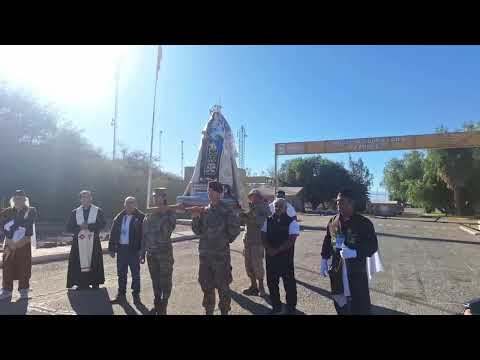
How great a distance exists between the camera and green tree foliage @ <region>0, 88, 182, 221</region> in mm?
24844

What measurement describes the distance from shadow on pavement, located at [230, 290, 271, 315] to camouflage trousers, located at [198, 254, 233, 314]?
3.36ft

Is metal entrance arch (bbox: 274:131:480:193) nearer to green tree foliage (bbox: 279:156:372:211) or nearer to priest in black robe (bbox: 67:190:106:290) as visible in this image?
priest in black robe (bbox: 67:190:106:290)

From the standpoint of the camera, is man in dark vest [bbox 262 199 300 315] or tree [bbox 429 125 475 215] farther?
tree [bbox 429 125 475 215]

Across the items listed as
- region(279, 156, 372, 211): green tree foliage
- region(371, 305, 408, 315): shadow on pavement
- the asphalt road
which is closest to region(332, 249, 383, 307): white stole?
the asphalt road

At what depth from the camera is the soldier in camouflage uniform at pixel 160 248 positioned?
4.90m

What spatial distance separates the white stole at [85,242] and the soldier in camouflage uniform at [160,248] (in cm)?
202

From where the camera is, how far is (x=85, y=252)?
663cm

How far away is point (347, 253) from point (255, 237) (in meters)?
2.90

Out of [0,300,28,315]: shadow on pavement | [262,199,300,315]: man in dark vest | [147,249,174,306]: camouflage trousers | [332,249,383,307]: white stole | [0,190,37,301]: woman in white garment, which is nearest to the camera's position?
[332,249,383,307]: white stole

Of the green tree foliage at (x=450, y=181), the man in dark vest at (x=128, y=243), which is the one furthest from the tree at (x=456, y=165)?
the man in dark vest at (x=128, y=243)

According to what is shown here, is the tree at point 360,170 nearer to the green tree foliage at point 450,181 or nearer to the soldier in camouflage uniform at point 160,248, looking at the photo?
the green tree foliage at point 450,181

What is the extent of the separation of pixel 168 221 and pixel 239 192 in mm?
15517
